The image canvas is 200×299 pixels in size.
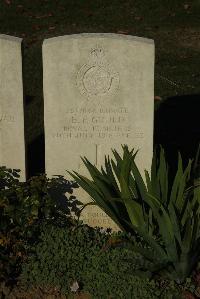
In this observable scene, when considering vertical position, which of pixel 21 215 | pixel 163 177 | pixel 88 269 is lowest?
pixel 88 269

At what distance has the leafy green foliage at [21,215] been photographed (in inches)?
168

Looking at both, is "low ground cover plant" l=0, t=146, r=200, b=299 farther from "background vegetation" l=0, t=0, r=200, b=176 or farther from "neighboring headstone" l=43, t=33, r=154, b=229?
"background vegetation" l=0, t=0, r=200, b=176

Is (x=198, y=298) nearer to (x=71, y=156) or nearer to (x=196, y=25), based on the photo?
(x=71, y=156)

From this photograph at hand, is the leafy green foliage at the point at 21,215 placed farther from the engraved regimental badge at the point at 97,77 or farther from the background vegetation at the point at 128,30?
the background vegetation at the point at 128,30

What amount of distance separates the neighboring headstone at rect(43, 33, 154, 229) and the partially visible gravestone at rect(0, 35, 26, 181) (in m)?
0.21

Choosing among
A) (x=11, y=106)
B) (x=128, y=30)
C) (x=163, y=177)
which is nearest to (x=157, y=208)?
(x=163, y=177)

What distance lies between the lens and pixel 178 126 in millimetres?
7430

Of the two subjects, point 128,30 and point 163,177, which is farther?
point 128,30

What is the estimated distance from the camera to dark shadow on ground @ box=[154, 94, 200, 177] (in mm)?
6776

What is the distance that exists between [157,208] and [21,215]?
983mm

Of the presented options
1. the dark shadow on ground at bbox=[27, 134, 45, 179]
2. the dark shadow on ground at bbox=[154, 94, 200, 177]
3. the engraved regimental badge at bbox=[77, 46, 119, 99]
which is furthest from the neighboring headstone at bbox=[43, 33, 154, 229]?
the dark shadow on ground at bbox=[154, 94, 200, 177]

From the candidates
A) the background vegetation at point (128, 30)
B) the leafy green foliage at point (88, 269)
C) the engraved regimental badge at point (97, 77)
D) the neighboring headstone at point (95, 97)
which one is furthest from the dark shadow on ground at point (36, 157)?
the leafy green foliage at point (88, 269)

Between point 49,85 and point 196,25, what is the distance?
7.30 meters

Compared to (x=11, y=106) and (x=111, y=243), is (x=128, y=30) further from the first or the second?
(x=111, y=243)
